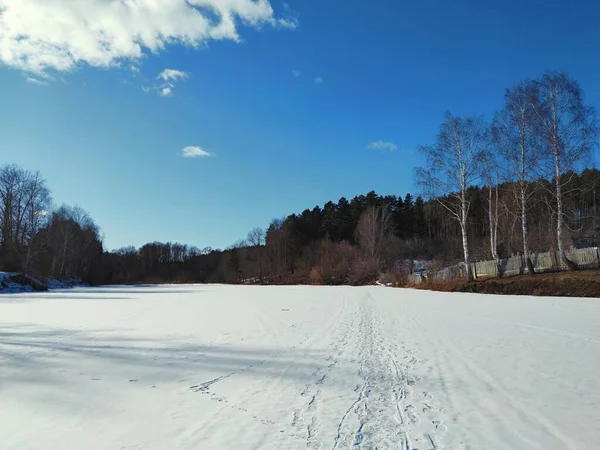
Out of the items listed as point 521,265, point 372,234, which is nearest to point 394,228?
point 372,234

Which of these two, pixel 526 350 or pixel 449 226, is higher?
pixel 449 226

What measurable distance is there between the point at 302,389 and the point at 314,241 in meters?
89.9

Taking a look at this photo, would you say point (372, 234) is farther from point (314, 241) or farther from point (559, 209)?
point (559, 209)

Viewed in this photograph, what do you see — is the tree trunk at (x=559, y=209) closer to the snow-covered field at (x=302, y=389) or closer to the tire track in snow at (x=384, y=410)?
the snow-covered field at (x=302, y=389)

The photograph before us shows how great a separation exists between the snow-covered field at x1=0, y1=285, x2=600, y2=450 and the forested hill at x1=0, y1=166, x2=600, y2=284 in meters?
25.8

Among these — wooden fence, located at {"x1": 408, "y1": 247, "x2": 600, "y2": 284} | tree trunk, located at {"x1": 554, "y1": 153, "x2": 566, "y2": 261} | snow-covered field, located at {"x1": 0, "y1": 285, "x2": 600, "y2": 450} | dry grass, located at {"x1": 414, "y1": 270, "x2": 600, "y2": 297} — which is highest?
tree trunk, located at {"x1": 554, "y1": 153, "x2": 566, "y2": 261}

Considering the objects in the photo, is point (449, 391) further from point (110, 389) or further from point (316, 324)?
point (316, 324)

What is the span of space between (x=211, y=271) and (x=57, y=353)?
122m

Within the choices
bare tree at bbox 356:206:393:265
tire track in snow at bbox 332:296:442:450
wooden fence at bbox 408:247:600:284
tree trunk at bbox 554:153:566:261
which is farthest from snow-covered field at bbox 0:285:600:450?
bare tree at bbox 356:206:393:265

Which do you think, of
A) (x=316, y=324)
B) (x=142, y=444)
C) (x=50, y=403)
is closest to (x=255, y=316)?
(x=316, y=324)

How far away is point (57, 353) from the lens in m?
8.52

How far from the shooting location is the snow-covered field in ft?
13.6

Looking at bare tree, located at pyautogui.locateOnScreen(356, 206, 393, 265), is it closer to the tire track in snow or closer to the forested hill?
the forested hill

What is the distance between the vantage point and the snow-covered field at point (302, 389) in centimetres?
415
